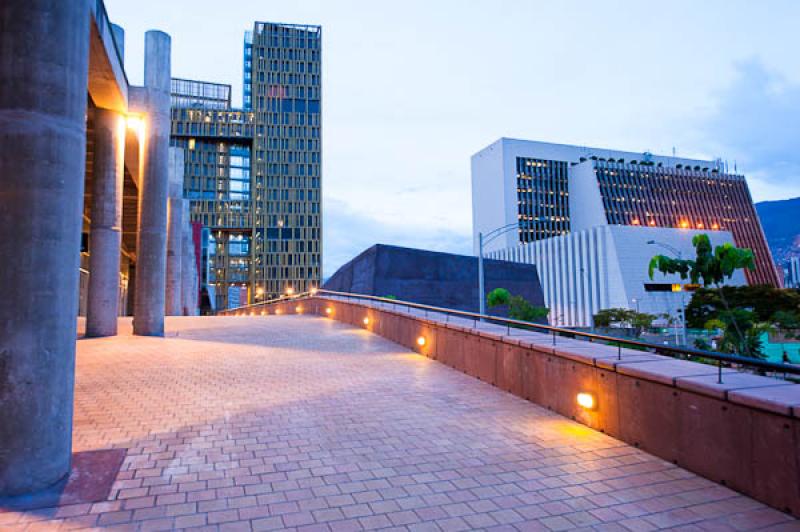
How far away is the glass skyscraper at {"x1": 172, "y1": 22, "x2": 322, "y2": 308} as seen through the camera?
362 ft

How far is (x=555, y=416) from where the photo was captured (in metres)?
7.50

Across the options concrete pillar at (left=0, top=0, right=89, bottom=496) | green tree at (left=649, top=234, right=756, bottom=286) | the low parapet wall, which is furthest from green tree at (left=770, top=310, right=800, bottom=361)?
concrete pillar at (left=0, top=0, right=89, bottom=496)

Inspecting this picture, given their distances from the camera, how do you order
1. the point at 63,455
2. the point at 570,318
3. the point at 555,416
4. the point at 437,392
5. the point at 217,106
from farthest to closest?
1. the point at 217,106
2. the point at 570,318
3. the point at 437,392
4. the point at 555,416
5. the point at 63,455

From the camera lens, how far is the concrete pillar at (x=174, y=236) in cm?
3866

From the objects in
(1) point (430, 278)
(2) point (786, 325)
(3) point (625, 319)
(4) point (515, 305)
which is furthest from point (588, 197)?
(1) point (430, 278)

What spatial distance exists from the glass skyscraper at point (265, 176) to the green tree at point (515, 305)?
74230 mm

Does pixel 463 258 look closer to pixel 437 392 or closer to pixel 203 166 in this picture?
pixel 437 392

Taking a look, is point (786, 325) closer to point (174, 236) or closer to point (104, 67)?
point (174, 236)

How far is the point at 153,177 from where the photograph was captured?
19.2 meters

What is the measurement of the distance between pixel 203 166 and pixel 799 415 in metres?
122

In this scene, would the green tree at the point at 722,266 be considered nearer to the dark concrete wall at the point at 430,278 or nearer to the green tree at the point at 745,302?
the dark concrete wall at the point at 430,278

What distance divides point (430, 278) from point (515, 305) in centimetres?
766

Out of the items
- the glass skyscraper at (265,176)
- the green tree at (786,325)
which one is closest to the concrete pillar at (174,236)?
the green tree at (786,325)

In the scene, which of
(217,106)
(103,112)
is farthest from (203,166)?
(103,112)
